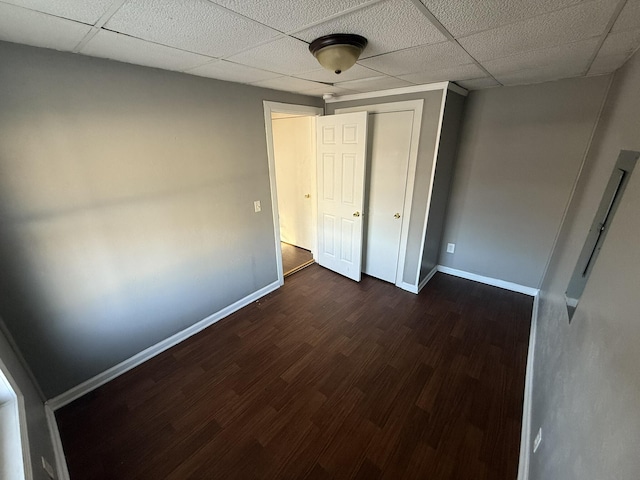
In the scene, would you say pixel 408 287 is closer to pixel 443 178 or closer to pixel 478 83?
pixel 443 178

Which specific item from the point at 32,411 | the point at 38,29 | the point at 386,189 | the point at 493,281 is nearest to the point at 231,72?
the point at 38,29

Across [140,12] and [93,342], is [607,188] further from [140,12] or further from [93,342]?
[93,342]

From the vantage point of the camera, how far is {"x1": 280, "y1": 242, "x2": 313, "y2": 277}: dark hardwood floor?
142 inches

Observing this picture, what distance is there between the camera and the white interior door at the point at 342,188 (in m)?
2.78

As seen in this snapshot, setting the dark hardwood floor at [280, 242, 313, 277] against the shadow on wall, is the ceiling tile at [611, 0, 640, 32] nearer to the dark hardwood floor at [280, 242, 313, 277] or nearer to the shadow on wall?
the shadow on wall

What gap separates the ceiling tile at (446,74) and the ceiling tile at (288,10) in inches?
48.1

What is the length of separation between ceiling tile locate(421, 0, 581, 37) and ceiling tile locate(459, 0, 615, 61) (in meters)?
0.07

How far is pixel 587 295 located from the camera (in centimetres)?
118

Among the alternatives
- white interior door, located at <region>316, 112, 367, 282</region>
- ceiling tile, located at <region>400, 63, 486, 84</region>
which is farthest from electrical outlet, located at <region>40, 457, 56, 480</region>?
ceiling tile, located at <region>400, 63, 486, 84</region>

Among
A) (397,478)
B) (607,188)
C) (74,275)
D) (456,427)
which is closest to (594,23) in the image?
(607,188)

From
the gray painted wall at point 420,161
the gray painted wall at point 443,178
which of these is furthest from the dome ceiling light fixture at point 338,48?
the gray painted wall at point 443,178

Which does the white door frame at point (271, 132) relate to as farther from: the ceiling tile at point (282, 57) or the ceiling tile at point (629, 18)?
the ceiling tile at point (629, 18)

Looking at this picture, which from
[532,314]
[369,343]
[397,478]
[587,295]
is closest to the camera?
[587,295]

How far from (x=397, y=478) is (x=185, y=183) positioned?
2.41 metres
